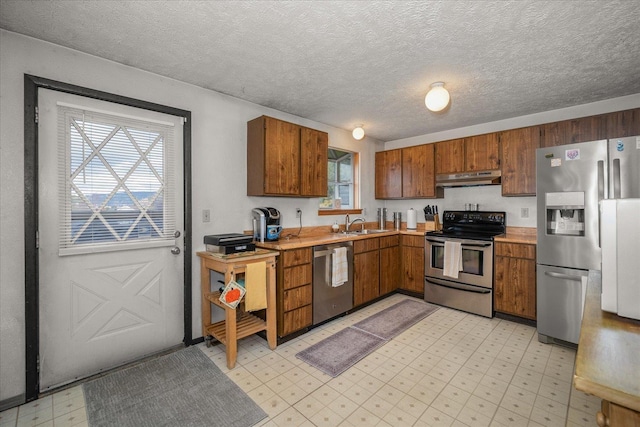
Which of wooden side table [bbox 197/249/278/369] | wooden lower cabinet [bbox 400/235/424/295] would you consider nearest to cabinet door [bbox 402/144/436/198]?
wooden lower cabinet [bbox 400/235/424/295]

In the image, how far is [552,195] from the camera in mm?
2764

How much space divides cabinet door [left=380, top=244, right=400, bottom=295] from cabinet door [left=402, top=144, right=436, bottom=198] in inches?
36.4

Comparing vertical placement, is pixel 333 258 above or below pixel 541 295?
above

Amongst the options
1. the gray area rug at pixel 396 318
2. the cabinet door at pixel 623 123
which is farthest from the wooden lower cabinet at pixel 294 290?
the cabinet door at pixel 623 123

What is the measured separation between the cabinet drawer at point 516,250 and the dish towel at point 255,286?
9.10ft

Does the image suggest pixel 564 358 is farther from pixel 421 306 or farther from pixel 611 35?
pixel 611 35

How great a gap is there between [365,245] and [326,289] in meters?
0.88

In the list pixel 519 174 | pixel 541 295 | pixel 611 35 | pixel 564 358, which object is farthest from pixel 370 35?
pixel 564 358

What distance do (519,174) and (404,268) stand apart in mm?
1950

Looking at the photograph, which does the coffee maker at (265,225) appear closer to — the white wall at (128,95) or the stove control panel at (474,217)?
the white wall at (128,95)

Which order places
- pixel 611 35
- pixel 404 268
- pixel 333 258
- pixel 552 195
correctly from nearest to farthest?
pixel 611 35 → pixel 552 195 → pixel 333 258 → pixel 404 268

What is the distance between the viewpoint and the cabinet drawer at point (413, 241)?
412 centimetres

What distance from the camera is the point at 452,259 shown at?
366cm

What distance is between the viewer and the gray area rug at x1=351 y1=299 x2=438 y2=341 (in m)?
3.09
